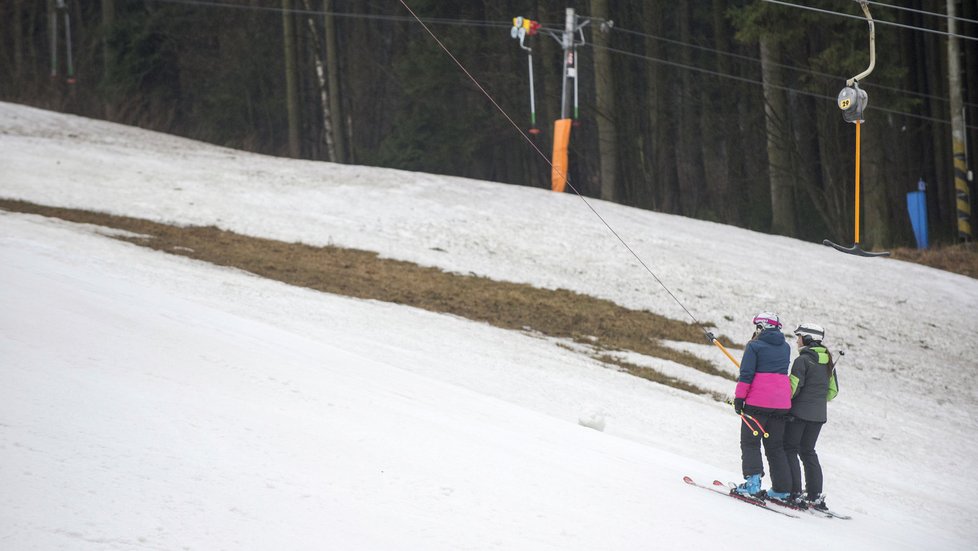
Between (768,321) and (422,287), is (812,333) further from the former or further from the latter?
(422,287)

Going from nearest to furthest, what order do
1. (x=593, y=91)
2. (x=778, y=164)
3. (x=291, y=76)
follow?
(x=778, y=164), (x=291, y=76), (x=593, y=91)

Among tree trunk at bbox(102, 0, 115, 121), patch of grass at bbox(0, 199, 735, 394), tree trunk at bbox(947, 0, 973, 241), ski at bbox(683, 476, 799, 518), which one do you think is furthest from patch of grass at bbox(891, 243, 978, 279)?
tree trunk at bbox(102, 0, 115, 121)

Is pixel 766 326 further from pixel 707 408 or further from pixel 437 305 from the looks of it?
pixel 437 305

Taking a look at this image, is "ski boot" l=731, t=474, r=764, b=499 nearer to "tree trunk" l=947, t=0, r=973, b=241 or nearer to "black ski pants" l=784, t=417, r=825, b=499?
"black ski pants" l=784, t=417, r=825, b=499

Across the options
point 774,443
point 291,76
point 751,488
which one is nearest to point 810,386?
point 774,443

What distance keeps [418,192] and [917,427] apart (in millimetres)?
13888

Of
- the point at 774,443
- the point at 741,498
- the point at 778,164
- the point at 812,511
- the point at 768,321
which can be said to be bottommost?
the point at 812,511

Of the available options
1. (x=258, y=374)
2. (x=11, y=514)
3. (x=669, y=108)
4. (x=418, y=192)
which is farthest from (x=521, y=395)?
(x=669, y=108)

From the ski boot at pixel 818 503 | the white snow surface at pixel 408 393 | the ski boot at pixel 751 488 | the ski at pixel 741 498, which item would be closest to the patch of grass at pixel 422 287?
the white snow surface at pixel 408 393

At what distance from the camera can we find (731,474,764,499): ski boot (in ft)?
27.6

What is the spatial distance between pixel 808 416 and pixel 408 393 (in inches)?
142

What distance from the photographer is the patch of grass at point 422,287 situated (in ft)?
51.8

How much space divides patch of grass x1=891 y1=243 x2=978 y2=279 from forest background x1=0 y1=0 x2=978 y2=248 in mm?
1839

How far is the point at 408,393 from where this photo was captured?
29.5 feet
